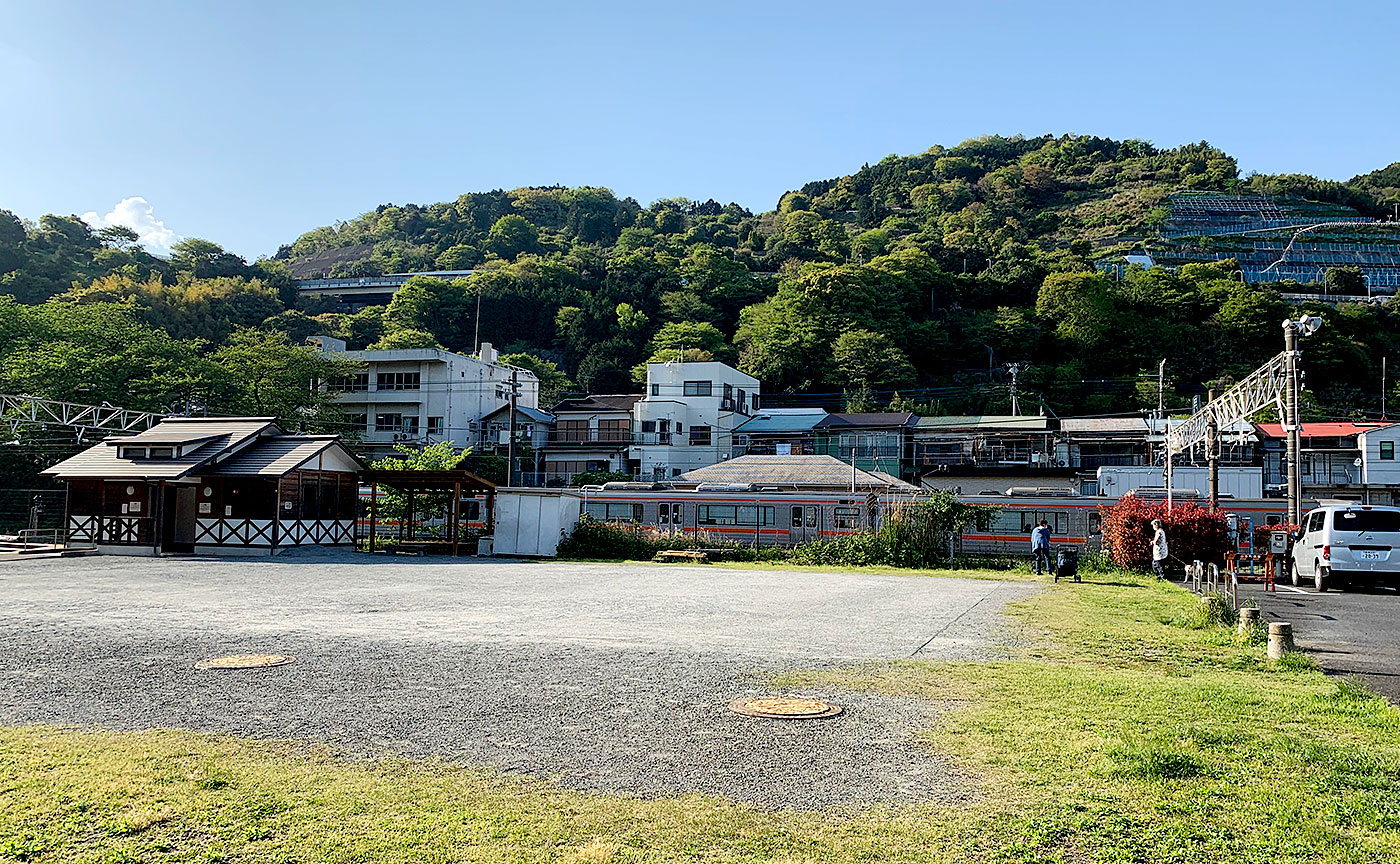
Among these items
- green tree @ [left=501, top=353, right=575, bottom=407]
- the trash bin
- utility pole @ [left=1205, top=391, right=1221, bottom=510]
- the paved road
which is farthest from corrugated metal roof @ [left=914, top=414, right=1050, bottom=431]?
the paved road

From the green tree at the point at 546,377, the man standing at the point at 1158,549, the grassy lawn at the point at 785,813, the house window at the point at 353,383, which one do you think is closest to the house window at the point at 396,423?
the house window at the point at 353,383

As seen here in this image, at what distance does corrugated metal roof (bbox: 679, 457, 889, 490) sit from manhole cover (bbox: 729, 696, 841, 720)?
2738 centimetres

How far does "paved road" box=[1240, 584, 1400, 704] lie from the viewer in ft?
28.9

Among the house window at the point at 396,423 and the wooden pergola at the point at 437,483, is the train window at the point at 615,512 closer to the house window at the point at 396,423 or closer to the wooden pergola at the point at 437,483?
the wooden pergola at the point at 437,483

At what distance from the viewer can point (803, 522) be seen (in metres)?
30.2

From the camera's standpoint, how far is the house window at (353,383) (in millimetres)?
59562

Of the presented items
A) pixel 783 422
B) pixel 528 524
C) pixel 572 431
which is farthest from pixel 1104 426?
pixel 528 524

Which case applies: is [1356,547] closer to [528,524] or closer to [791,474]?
[528,524]

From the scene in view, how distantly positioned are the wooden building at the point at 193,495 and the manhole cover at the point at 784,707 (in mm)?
22784

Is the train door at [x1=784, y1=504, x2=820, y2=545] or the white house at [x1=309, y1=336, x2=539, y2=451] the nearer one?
the train door at [x1=784, y1=504, x2=820, y2=545]

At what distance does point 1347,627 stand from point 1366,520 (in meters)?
7.66

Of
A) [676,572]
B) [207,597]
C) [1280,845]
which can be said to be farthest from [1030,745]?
[676,572]

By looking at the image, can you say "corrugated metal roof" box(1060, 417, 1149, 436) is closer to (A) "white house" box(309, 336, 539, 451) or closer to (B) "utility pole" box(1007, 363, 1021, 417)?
(B) "utility pole" box(1007, 363, 1021, 417)

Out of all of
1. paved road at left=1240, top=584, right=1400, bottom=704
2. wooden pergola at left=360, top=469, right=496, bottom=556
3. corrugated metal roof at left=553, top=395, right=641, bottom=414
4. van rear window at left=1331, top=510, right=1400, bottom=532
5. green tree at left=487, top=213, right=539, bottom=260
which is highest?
green tree at left=487, top=213, right=539, bottom=260
